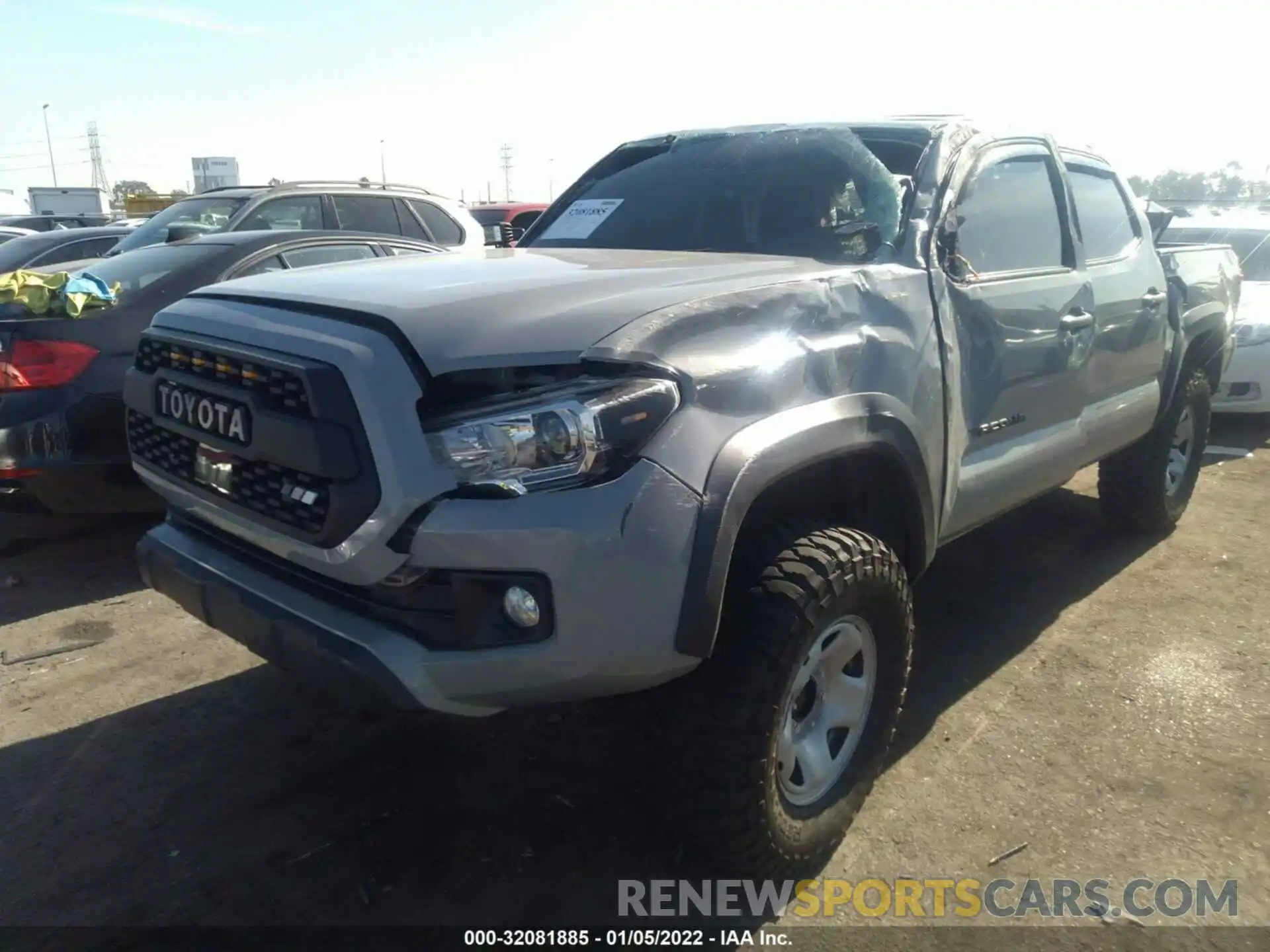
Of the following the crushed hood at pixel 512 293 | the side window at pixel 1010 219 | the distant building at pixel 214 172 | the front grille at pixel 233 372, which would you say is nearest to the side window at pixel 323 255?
the crushed hood at pixel 512 293

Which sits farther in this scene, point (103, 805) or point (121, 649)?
point (121, 649)

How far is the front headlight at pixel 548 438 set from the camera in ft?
6.61

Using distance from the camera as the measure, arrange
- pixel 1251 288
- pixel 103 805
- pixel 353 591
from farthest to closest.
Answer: pixel 1251 288
pixel 103 805
pixel 353 591

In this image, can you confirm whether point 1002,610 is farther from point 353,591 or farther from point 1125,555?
point 353,591

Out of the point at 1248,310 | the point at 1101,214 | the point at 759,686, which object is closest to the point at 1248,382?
the point at 1248,310

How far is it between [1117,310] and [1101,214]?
1.73 feet

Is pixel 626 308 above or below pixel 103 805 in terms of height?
above

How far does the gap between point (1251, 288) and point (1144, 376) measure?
500cm

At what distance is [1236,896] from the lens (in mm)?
2543

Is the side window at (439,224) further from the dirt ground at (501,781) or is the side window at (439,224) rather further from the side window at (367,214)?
the dirt ground at (501,781)

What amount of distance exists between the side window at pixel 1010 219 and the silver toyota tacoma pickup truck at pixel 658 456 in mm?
27

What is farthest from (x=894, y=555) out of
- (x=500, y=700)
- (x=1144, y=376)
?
(x=1144, y=376)

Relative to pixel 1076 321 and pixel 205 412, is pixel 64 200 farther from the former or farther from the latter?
pixel 1076 321
